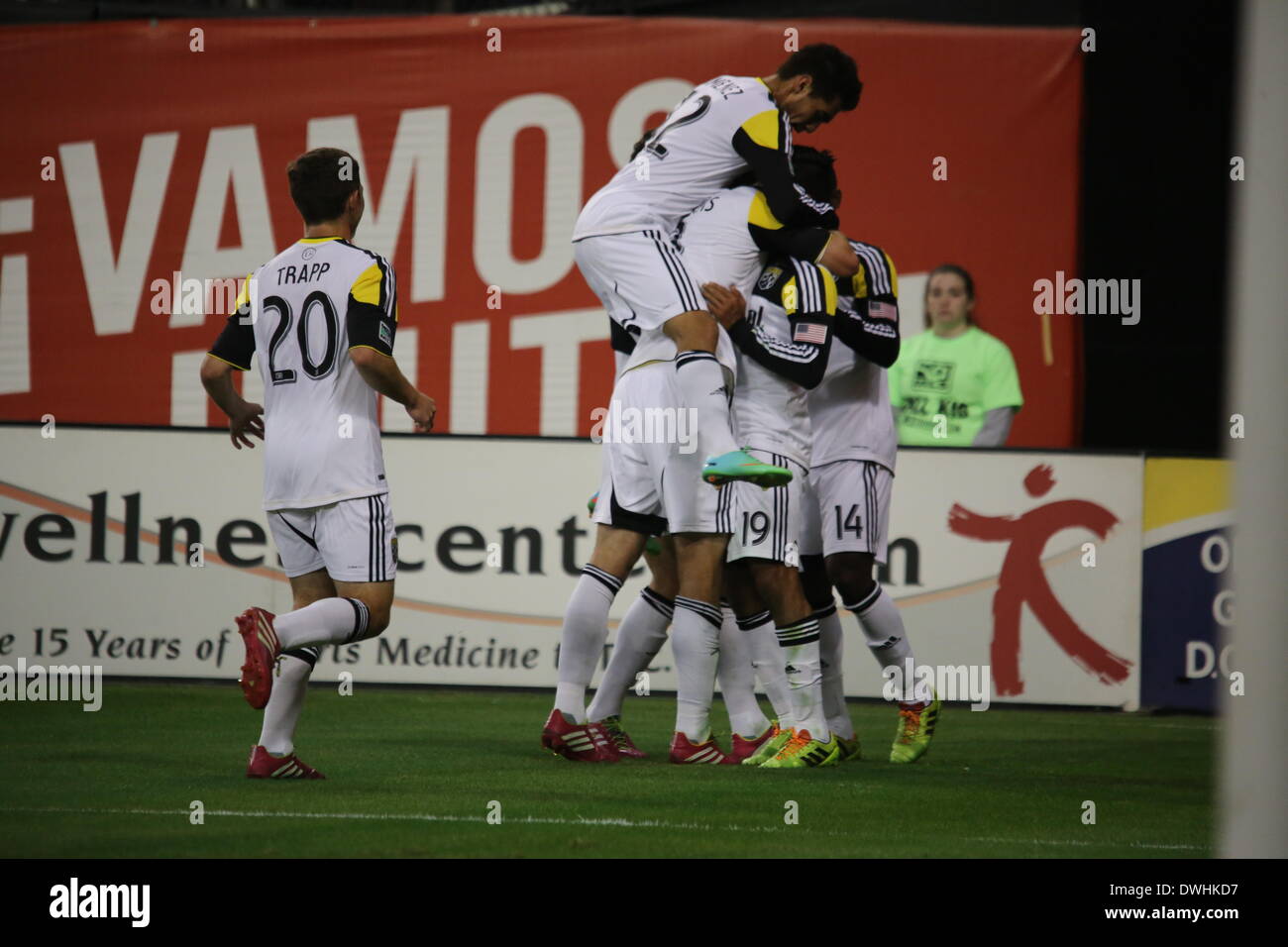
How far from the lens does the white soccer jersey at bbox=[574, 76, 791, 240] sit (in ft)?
19.7

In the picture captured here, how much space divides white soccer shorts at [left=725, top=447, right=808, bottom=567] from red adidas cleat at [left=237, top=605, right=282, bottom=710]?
5.87ft

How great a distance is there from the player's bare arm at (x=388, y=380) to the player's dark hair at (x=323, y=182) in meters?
0.52

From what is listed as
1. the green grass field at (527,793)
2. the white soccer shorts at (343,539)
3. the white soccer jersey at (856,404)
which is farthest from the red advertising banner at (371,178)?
the white soccer shorts at (343,539)

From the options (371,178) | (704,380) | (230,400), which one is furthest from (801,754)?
(371,178)

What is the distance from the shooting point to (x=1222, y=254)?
11.6 meters

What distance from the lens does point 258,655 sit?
197 inches

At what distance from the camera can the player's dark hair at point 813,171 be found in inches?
257

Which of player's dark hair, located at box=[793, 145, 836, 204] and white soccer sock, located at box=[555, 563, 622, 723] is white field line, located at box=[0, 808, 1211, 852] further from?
player's dark hair, located at box=[793, 145, 836, 204]

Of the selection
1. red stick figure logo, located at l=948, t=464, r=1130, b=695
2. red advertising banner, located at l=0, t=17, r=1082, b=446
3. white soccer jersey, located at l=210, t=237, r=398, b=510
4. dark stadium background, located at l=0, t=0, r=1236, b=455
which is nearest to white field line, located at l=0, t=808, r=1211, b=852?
white soccer jersey, located at l=210, t=237, r=398, b=510

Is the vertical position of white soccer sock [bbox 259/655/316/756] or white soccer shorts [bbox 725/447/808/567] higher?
white soccer shorts [bbox 725/447/808/567]

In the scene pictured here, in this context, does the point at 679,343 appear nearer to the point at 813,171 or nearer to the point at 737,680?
the point at 813,171

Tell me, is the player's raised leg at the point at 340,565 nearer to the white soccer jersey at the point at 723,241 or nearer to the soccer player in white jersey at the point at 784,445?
the soccer player in white jersey at the point at 784,445

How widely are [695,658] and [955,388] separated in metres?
4.91
